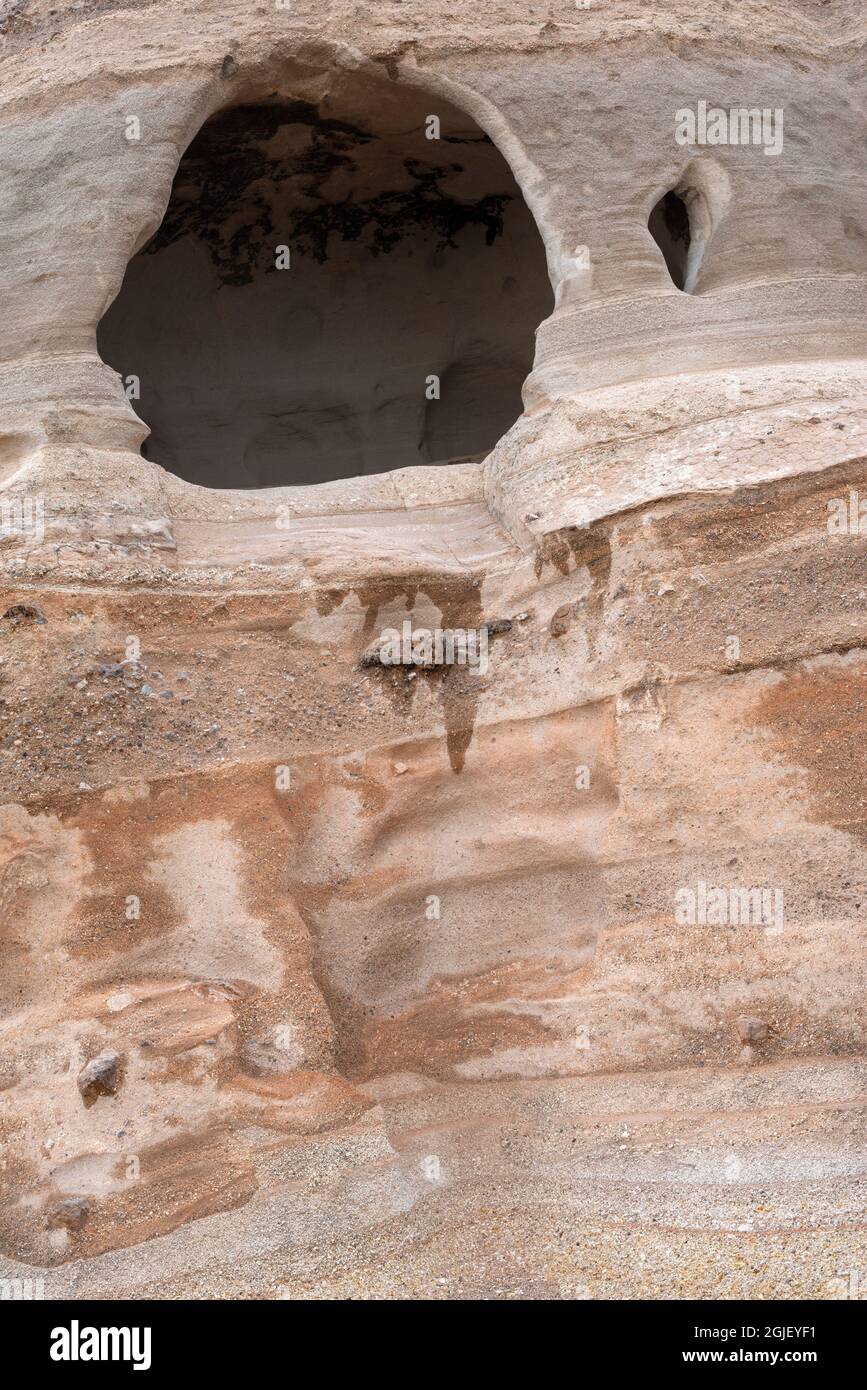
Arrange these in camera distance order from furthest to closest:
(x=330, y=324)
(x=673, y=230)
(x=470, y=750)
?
(x=330, y=324)
(x=673, y=230)
(x=470, y=750)

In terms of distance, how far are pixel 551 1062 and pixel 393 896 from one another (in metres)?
0.77

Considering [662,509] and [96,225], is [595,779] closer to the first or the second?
[662,509]

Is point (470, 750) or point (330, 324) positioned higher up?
point (330, 324)

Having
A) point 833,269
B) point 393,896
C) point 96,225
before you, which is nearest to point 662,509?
point 833,269

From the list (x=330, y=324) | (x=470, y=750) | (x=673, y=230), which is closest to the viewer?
(x=470, y=750)

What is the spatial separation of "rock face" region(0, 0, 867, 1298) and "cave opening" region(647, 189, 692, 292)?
0.83m

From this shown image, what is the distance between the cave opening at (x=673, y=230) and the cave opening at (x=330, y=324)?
762mm

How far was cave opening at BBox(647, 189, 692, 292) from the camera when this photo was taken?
5984mm

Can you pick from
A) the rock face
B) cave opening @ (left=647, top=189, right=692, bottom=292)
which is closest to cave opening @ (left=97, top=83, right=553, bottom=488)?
cave opening @ (left=647, top=189, right=692, bottom=292)

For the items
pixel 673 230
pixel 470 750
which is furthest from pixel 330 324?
pixel 470 750

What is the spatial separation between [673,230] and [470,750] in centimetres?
281

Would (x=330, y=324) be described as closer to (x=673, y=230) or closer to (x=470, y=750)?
(x=673, y=230)

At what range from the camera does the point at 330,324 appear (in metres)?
6.78

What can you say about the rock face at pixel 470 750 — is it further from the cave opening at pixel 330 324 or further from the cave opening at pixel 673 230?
the cave opening at pixel 330 324
